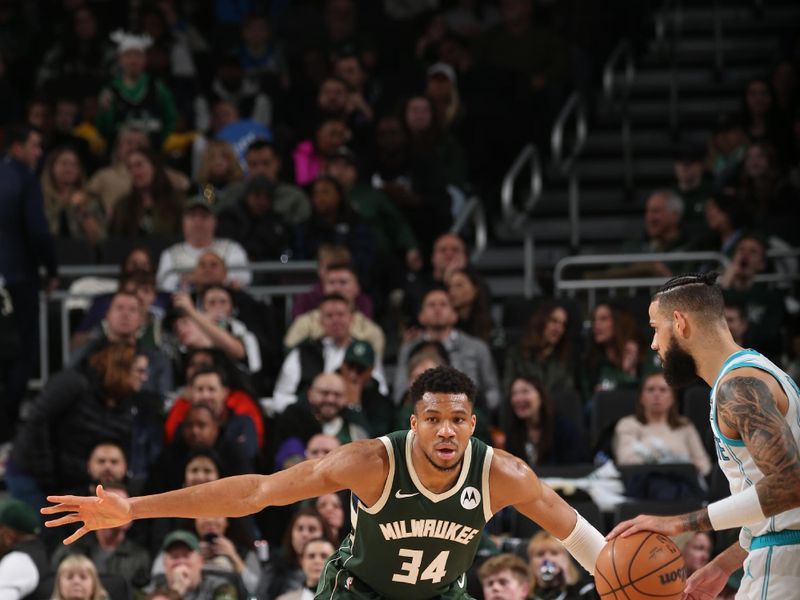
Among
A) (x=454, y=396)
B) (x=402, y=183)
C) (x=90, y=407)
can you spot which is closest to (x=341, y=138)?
(x=402, y=183)

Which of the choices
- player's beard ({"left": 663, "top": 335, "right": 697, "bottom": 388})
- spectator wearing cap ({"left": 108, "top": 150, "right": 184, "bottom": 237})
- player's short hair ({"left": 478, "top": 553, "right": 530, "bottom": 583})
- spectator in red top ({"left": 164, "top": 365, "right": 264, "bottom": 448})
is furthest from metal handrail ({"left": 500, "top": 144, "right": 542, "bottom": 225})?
player's beard ({"left": 663, "top": 335, "right": 697, "bottom": 388})

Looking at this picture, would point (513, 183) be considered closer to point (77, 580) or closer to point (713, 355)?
point (77, 580)

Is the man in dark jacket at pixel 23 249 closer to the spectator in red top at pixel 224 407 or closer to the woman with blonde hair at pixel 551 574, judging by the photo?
the spectator in red top at pixel 224 407

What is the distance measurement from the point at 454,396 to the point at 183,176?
27.0 feet

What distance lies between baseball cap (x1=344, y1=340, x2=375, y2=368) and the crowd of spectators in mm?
37

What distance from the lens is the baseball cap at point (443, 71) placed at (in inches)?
593

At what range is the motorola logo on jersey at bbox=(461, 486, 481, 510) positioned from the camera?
669 centimetres

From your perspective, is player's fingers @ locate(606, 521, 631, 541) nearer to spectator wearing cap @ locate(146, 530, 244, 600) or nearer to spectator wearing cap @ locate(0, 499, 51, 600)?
spectator wearing cap @ locate(146, 530, 244, 600)

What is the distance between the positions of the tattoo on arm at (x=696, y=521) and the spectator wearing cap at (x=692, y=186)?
823 centimetres

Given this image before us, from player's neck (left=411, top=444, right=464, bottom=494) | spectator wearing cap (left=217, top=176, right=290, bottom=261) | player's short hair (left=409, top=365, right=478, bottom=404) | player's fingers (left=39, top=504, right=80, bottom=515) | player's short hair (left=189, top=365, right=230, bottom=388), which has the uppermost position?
spectator wearing cap (left=217, top=176, right=290, bottom=261)

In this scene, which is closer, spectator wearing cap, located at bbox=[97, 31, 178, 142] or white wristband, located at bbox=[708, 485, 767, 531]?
white wristband, located at bbox=[708, 485, 767, 531]

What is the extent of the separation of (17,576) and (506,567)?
295cm

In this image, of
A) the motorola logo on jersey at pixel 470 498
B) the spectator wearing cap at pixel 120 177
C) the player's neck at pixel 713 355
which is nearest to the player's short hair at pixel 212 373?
the spectator wearing cap at pixel 120 177

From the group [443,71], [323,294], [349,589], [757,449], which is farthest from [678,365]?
[443,71]
